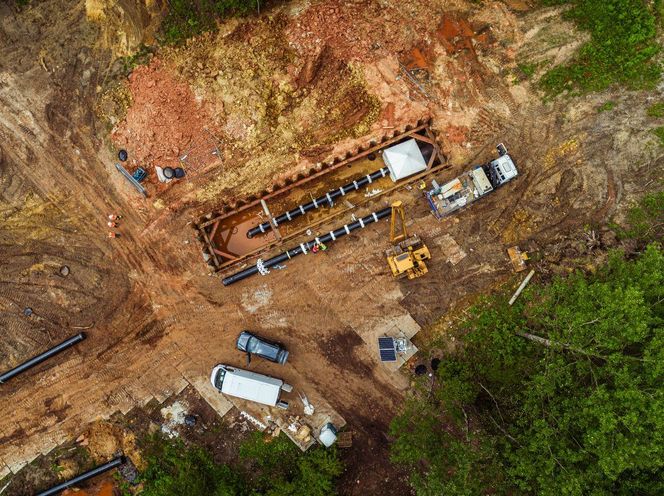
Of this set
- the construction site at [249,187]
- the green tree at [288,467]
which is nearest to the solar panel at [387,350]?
the construction site at [249,187]

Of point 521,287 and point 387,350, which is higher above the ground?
point 387,350

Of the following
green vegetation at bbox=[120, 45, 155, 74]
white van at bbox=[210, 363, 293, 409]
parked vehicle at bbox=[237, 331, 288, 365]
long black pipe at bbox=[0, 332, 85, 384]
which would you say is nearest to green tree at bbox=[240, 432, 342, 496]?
white van at bbox=[210, 363, 293, 409]

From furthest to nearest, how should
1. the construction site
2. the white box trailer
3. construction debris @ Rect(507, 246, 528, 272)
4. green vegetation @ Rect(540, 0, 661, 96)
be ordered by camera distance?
the construction site < construction debris @ Rect(507, 246, 528, 272) < the white box trailer < green vegetation @ Rect(540, 0, 661, 96)

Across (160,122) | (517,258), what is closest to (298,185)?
(160,122)

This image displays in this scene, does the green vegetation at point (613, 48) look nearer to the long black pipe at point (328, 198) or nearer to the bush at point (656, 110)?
the bush at point (656, 110)

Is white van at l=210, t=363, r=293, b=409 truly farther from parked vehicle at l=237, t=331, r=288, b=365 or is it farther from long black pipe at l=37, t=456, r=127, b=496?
long black pipe at l=37, t=456, r=127, b=496

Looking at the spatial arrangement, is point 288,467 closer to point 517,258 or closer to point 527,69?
point 517,258
